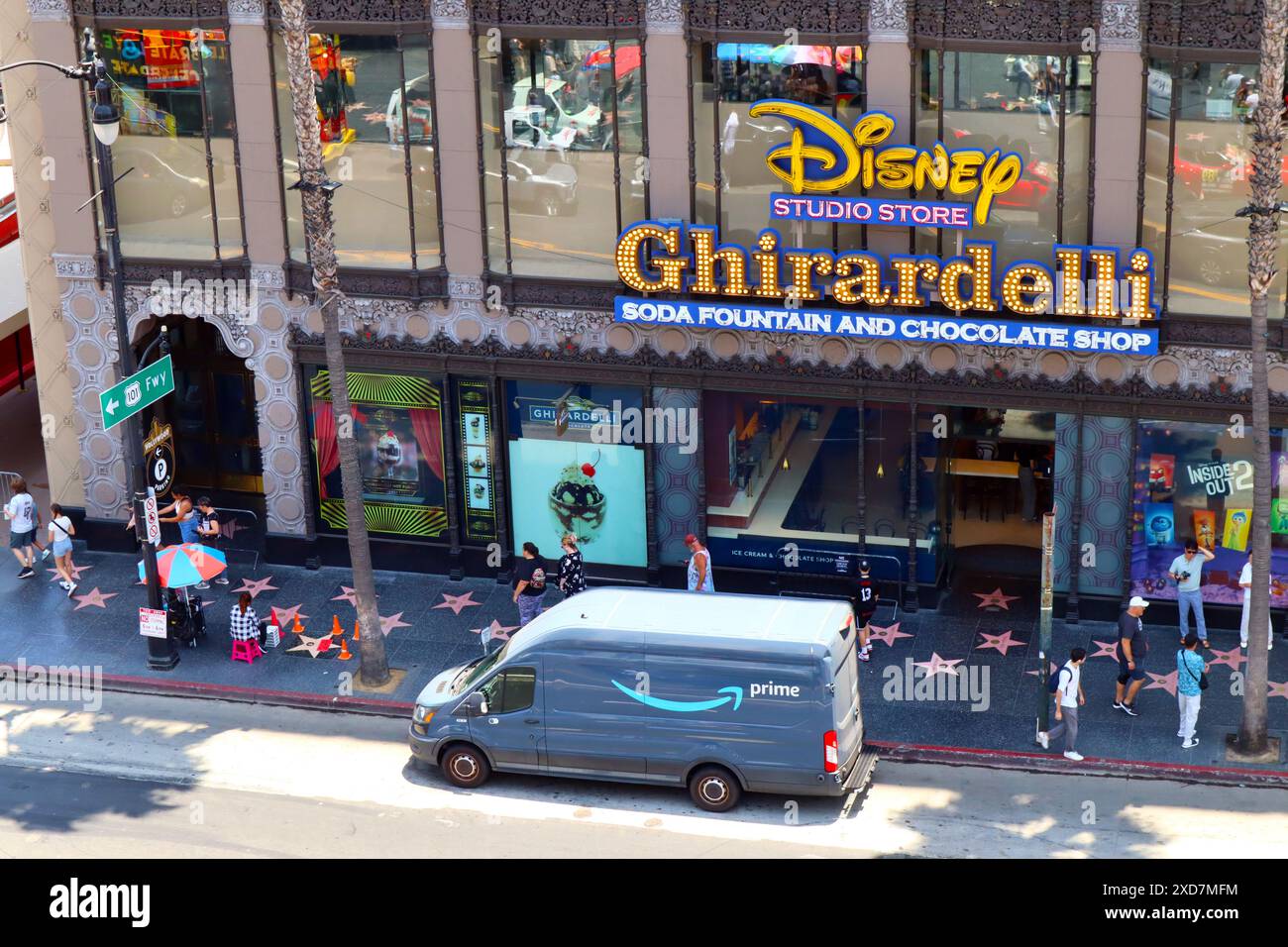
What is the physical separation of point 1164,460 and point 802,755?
28.4 feet

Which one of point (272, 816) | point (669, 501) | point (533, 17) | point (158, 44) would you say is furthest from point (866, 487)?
point (158, 44)

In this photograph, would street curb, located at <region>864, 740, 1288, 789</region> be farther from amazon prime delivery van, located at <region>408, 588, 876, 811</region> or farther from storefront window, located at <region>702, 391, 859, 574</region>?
storefront window, located at <region>702, 391, 859, 574</region>

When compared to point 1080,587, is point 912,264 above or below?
above

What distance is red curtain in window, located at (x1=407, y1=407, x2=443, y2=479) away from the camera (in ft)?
104

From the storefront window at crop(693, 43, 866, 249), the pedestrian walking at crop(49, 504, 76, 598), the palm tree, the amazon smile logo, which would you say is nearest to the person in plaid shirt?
the palm tree

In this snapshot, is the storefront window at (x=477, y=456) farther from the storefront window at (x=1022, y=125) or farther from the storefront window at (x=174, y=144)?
the storefront window at (x=1022, y=125)

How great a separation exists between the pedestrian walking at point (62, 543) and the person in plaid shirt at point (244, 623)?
4.34 metres

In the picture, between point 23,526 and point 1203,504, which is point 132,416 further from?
point 1203,504

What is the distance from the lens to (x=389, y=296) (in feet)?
102

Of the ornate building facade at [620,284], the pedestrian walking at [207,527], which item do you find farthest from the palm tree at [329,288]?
the pedestrian walking at [207,527]

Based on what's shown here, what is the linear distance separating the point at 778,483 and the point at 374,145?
8.67 metres

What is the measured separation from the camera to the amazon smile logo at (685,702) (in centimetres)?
2364

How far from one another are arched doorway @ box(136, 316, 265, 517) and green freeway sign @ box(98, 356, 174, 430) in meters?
5.88

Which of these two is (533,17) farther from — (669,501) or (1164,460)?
(1164,460)
